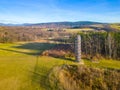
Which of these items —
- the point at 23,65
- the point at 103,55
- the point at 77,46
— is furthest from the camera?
the point at 103,55

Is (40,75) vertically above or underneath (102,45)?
underneath

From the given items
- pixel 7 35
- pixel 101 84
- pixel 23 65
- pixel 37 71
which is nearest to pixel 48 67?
pixel 37 71

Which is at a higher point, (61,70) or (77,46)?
(77,46)

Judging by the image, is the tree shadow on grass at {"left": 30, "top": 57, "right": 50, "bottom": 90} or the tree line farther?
the tree line

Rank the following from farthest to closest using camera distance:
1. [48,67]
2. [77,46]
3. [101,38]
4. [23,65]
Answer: [101,38]
[77,46]
[23,65]
[48,67]

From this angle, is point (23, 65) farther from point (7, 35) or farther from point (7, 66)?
point (7, 35)

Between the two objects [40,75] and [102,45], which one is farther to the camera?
[102,45]

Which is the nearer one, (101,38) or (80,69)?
(80,69)

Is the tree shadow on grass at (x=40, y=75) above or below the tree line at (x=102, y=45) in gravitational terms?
below

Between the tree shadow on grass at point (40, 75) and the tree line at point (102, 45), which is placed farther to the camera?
the tree line at point (102, 45)

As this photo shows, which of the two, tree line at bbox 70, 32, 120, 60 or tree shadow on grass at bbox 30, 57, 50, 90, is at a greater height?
tree line at bbox 70, 32, 120, 60

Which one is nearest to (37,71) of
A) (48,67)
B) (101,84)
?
(48,67)
